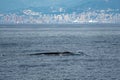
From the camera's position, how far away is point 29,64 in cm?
7788

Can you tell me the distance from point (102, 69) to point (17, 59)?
21.7 metres

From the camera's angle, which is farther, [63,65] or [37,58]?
[37,58]

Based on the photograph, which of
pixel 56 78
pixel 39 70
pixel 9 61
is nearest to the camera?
pixel 56 78

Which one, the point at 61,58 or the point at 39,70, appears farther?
the point at 61,58

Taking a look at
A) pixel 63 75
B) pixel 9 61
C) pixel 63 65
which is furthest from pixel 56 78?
pixel 9 61

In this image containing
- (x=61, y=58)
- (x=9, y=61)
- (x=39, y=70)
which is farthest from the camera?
(x=61, y=58)

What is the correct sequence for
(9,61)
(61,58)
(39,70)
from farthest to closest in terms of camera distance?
(61,58) < (9,61) < (39,70)

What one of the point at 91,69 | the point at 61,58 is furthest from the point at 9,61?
the point at 91,69

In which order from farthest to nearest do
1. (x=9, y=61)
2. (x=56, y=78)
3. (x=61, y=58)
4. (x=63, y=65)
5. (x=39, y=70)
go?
(x=61, y=58), (x=9, y=61), (x=63, y=65), (x=39, y=70), (x=56, y=78)

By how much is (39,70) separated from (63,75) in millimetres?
6529

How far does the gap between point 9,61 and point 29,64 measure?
6123 mm

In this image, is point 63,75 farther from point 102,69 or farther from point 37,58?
point 37,58

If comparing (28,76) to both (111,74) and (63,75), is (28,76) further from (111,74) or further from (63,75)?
(111,74)

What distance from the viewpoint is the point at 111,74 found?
213 feet
